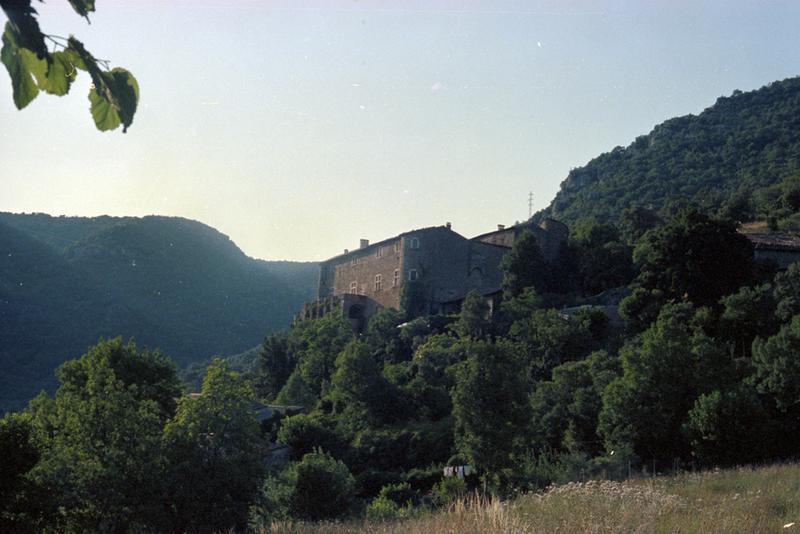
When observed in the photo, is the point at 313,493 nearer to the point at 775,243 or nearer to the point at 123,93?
the point at 123,93

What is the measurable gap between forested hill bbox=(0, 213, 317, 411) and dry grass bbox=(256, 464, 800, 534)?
67194 mm

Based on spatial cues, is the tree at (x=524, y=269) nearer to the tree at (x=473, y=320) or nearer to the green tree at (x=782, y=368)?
the tree at (x=473, y=320)

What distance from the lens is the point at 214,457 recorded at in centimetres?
2277

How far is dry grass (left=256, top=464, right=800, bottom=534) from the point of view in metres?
8.25

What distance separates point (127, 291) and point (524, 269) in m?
55.8

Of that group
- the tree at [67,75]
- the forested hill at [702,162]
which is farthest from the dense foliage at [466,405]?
the forested hill at [702,162]

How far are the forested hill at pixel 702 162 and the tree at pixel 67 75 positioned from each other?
70.4 m

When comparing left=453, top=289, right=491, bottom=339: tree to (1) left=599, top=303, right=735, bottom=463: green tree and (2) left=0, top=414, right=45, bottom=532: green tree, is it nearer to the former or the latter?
(1) left=599, top=303, right=735, bottom=463: green tree

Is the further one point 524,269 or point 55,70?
point 524,269

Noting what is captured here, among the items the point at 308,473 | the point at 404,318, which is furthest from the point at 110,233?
the point at 308,473

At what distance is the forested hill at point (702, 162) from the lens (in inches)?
3403

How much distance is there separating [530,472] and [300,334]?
41920 mm

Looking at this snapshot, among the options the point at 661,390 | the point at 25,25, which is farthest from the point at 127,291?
the point at 25,25

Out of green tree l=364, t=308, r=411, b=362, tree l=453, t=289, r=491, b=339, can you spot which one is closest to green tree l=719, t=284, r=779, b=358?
tree l=453, t=289, r=491, b=339
